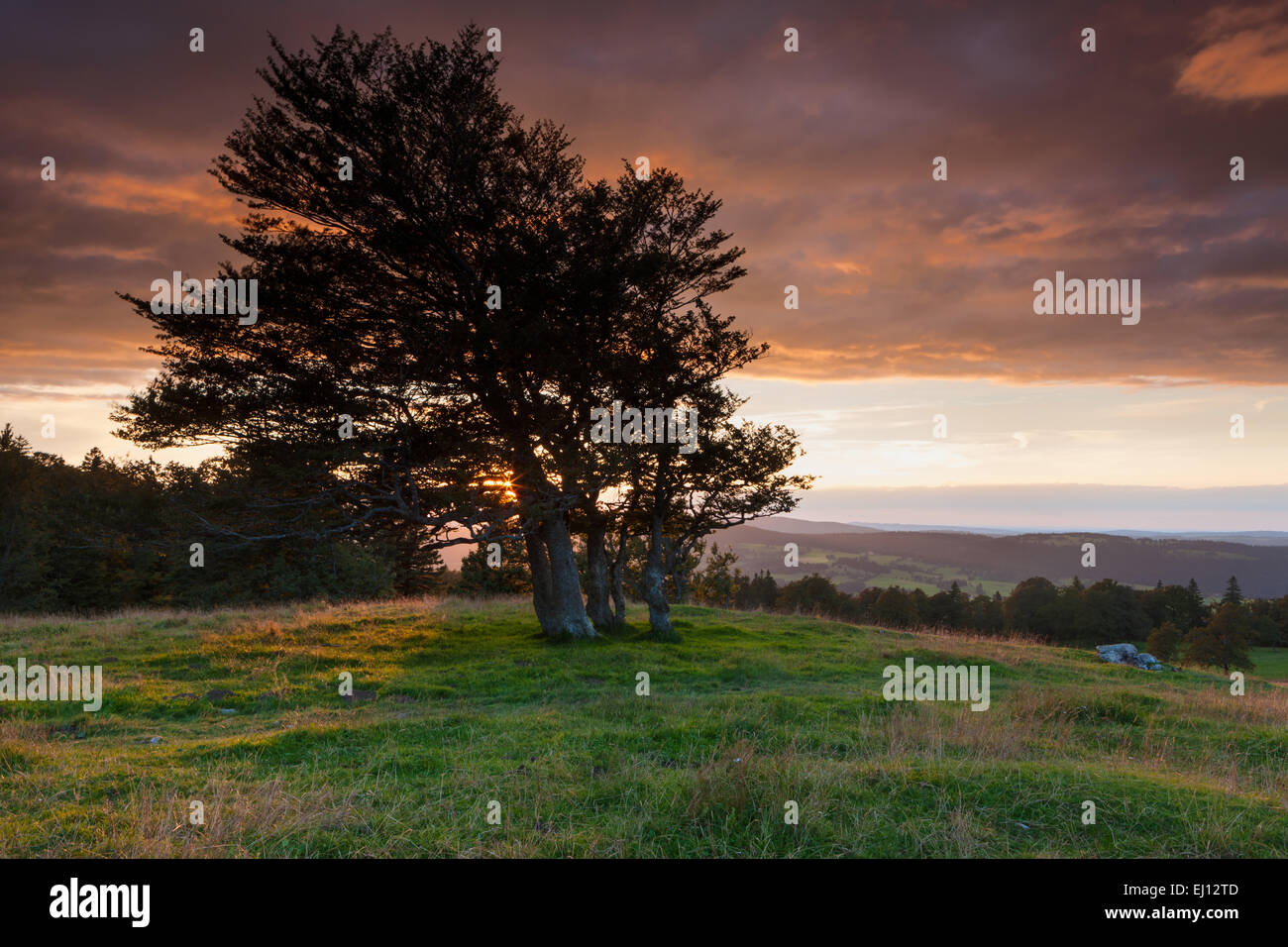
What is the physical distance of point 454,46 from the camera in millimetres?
18547

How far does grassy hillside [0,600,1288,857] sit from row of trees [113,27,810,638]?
486cm

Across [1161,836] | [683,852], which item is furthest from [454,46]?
[1161,836]

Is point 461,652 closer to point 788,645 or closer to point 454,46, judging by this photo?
point 788,645

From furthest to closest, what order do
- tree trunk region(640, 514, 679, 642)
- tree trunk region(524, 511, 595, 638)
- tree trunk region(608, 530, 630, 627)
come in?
tree trunk region(608, 530, 630, 627) → tree trunk region(640, 514, 679, 642) → tree trunk region(524, 511, 595, 638)

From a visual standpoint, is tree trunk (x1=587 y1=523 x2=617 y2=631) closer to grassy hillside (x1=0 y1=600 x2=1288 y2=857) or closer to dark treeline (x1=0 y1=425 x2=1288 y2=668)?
dark treeline (x1=0 y1=425 x2=1288 y2=668)

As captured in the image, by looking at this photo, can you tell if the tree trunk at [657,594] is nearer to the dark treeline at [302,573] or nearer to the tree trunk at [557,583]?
the dark treeline at [302,573]

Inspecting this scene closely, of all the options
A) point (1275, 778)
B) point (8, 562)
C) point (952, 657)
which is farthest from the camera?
point (8, 562)

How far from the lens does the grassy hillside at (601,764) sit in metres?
6.07

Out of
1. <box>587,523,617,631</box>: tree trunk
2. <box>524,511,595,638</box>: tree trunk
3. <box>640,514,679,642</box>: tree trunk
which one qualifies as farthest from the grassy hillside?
<box>587,523,617,631</box>: tree trunk

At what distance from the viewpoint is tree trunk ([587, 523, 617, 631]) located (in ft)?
81.9

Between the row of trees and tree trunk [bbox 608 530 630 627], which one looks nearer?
the row of trees

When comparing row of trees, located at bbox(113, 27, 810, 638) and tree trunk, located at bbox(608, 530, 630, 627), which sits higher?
row of trees, located at bbox(113, 27, 810, 638)

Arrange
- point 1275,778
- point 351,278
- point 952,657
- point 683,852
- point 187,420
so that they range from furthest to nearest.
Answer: point 952,657 < point 351,278 < point 187,420 < point 1275,778 < point 683,852

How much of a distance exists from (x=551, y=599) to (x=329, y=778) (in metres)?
14.7
